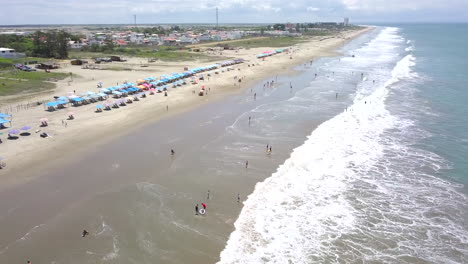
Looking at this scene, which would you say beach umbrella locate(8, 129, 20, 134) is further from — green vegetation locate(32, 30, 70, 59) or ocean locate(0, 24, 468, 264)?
green vegetation locate(32, 30, 70, 59)

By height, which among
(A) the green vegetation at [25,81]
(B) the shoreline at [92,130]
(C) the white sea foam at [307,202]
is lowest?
(C) the white sea foam at [307,202]

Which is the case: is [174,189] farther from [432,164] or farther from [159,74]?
[159,74]

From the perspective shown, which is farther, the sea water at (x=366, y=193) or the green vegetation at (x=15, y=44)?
the green vegetation at (x=15, y=44)

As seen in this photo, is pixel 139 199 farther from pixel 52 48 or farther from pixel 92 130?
pixel 52 48

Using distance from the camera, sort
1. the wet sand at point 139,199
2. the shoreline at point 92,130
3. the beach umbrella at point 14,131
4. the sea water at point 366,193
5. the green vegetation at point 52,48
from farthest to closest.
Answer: the green vegetation at point 52,48 < the beach umbrella at point 14,131 < the shoreline at point 92,130 < the sea water at point 366,193 < the wet sand at point 139,199

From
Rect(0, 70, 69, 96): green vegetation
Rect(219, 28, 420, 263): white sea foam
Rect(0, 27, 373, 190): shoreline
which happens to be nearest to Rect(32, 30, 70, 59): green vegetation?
Rect(0, 70, 69, 96): green vegetation

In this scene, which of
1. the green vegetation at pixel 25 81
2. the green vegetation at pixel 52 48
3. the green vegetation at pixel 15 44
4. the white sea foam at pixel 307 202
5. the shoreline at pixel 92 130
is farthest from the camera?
the green vegetation at pixel 15 44

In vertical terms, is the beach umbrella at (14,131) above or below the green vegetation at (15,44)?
below

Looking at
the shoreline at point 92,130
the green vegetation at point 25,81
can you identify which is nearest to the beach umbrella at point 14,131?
the shoreline at point 92,130

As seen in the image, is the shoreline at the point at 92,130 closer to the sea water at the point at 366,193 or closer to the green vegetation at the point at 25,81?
the green vegetation at the point at 25,81
